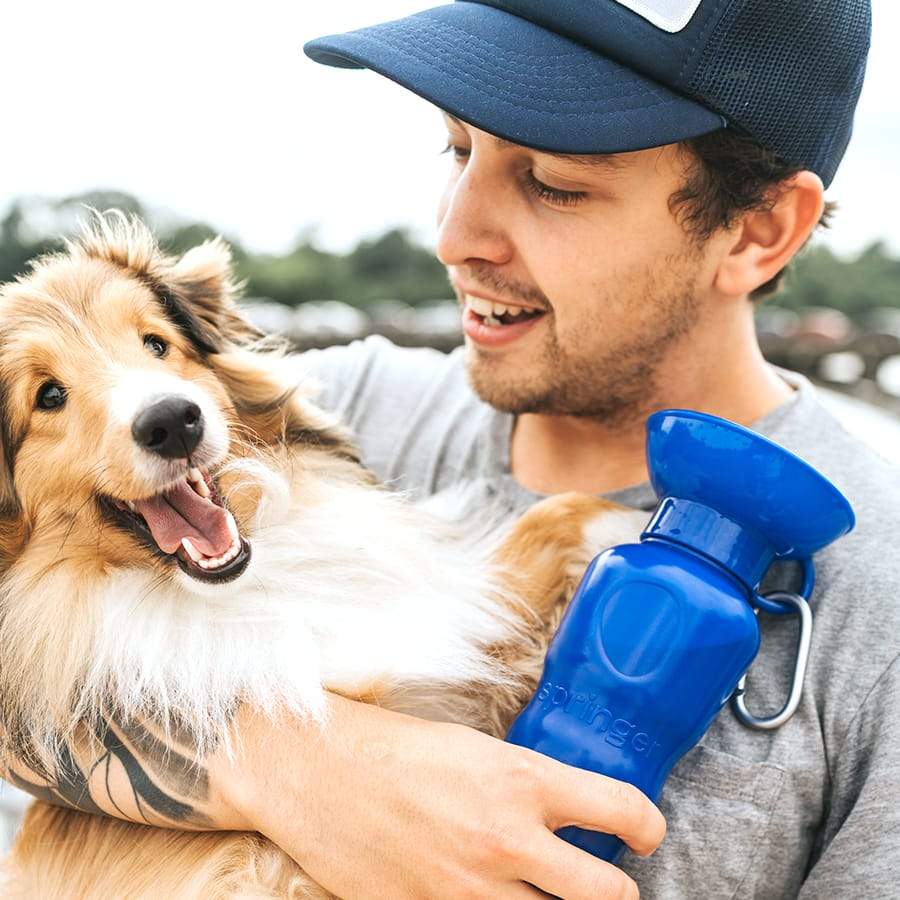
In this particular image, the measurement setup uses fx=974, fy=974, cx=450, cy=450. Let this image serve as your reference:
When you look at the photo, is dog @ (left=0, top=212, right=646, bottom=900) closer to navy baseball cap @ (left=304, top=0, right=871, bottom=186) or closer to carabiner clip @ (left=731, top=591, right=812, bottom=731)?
carabiner clip @ (left=731, top=591, right=812, bottom=731)

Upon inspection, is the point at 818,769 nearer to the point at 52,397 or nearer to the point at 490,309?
the point at 490,309

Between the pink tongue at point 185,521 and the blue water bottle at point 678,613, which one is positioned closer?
the blue water bottle at point 678,613

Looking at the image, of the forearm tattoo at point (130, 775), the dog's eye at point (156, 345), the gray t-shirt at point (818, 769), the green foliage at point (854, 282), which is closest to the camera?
the gray t-shirt at point (818, 769)

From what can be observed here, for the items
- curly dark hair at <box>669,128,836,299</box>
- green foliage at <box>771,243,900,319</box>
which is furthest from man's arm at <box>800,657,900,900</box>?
green foliage at <box>771,243,900,319</box>

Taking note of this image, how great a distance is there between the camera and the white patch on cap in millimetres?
1884

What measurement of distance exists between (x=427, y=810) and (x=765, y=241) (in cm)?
155

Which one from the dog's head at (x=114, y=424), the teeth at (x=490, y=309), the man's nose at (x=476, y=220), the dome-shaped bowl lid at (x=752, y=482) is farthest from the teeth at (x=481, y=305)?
the dome-shaped bowl lid at (x=752, y=482)

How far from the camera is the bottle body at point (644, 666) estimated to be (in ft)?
5.34

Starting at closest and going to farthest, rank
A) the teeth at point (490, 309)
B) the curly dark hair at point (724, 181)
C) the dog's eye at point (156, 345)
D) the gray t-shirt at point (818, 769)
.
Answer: the gray t-shirt at point (818, 769) → the curly dark hair at point (724, 181) → the dog's eye at point (156, 345) → the teeth at point (490, 309)

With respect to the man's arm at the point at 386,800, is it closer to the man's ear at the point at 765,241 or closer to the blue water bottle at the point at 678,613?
the blue water bottle at the point at 678,613

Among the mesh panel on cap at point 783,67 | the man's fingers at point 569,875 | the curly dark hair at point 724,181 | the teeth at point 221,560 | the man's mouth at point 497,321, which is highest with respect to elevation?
the mesh panel on cap at point 783,67

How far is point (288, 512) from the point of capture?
2365mm

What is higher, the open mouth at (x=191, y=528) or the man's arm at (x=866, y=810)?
the man's arm at (x=866, y=810)

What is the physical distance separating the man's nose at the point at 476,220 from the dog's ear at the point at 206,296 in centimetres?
64
